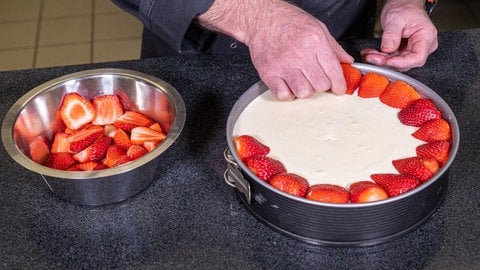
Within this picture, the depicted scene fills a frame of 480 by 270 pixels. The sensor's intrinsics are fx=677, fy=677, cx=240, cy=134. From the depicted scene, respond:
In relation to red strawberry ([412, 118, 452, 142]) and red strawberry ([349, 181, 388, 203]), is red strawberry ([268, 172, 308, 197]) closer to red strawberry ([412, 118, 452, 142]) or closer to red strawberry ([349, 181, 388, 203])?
red strawberry ([349, 181, 388, 203])

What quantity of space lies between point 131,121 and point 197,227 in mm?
291

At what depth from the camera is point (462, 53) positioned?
5.05 ft

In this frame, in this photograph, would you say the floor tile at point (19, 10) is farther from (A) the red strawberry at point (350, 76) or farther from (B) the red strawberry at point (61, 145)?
(A) the red strawberry at point (350, 76)

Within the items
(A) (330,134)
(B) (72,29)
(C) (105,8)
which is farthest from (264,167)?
(C) (105,8)

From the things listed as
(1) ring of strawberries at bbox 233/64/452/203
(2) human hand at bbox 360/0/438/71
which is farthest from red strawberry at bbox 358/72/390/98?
(2) human hand at bbox 360/0/438/71

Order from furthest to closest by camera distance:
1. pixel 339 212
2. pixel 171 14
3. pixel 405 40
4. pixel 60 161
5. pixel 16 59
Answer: pixel 16 59 → pixel 405 40 → pixel 171 14 → pixel 60 161 → pixel 339 212

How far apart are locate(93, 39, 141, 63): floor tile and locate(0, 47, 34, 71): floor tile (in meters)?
0.28

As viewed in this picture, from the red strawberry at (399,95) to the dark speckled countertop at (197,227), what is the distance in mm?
139

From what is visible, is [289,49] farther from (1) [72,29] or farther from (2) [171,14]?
(1) [72,29]

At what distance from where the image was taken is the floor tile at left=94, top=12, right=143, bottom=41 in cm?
313

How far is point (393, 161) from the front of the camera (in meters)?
1.14

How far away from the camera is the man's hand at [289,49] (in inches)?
48.6

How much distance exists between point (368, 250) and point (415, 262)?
0.08m

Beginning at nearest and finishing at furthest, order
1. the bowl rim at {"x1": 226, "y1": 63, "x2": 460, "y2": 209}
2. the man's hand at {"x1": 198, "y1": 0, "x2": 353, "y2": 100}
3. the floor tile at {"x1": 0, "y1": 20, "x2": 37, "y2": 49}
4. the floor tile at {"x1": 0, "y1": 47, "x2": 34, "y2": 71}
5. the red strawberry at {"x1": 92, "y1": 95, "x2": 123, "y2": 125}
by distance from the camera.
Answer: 1. the bowl rim at {"x1": 226, "y1": 63, "x2": 460, "y2": 209}
2. the man's hand at {"x1": 198, "y1": 0, "x2": 353, "y2": 100}
3. the red strawberry at {"x1": 92, "y1": 95, "x2": 123, "y2": 125}
4. the floor tile at {"x1": 0, "y1": 47, "x2": 34, "y2": 71}
5. the floor tile at {"x1": 0, "y1": 20, "x2": 37, "y2": 49}
